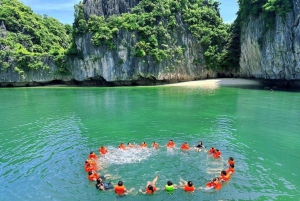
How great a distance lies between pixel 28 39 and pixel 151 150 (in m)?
70.1

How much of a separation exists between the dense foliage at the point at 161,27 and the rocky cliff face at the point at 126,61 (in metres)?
1.20

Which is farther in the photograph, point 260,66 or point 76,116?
point 260,66

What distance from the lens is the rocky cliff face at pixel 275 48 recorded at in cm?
4297

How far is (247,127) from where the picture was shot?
22.8m

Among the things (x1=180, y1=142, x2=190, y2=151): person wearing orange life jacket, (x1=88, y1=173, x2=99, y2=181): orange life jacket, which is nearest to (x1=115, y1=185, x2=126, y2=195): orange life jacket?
(x1=88, y1=173, x2=99, y2=181): orange life jacket

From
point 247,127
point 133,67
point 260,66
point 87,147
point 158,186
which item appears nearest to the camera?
point 158,186

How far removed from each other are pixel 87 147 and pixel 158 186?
7602mm

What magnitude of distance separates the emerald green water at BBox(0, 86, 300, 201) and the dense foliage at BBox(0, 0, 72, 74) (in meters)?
38.0

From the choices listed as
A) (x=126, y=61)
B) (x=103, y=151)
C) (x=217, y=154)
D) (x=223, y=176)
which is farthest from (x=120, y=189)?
(x=126, y=61)

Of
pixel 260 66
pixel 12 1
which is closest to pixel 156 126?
pixel 260 66

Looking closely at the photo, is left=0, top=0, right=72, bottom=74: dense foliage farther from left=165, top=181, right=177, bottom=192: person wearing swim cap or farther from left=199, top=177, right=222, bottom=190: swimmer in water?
left=199, top=177, right=222, bottom=190: swimmer in water

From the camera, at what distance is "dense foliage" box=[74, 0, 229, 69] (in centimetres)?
6097

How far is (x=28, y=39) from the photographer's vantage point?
7544 centimetres

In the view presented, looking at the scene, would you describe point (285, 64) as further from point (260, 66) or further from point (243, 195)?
point (243, 195)
